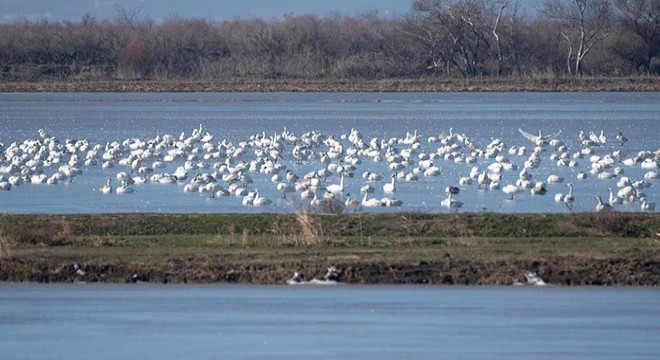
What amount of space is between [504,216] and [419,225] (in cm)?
113

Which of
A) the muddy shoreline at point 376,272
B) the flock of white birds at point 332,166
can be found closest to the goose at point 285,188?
the flock of white birds at point 332,166

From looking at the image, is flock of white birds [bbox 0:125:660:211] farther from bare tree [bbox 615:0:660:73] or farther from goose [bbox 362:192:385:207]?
bare tree [bbox 615:0:660:73]

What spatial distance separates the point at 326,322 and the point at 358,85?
60.0 meters

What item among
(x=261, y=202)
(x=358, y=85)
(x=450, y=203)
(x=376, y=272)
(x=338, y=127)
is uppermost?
(x=376, y=272)

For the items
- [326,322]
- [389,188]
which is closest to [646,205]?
[389,188]

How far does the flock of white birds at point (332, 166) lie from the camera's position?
2317 cm

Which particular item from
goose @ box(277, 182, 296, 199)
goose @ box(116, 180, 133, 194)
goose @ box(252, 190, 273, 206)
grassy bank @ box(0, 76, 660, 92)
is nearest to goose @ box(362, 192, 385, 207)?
goose @ box(252, 190, 273, 206)

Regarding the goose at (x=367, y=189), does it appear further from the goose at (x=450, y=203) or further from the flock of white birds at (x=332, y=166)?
the goose at (x=450, y=203)

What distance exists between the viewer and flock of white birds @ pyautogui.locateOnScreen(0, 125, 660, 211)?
2317cm

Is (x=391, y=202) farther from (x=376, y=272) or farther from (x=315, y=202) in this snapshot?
(x=376, y=272)

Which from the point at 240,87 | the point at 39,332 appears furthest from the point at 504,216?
the point at 240,87

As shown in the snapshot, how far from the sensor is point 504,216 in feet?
58.9

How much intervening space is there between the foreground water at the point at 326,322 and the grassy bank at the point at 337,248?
1.13 feet

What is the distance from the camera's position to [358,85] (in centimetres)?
7250
